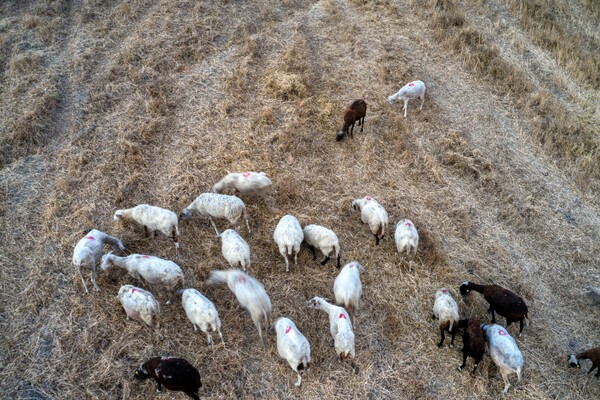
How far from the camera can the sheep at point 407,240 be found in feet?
27.9

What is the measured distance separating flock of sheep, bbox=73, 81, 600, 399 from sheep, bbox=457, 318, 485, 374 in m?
0.01

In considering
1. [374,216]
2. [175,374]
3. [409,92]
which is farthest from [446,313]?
[409,92]

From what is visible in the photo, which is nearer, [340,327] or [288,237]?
[340,327]

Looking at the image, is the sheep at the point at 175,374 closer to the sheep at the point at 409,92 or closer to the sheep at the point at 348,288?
the sheep at the point at 348,288

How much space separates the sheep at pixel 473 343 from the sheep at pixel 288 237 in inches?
125

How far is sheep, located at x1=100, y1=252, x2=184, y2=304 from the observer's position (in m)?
7.60

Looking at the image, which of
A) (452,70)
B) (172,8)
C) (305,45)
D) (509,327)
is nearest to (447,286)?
(509,327)

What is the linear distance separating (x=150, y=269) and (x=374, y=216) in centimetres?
431

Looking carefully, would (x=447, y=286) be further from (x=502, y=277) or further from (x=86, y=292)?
(x=86, y=292)

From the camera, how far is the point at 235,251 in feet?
26.1

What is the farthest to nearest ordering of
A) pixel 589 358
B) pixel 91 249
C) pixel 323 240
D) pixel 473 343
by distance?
1. pixel 323 240
2. pixel 91 249
3. pixel 589 358
4. pixel 473 343

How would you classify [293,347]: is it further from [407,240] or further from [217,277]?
[407,240]

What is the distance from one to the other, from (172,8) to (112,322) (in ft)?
38.5

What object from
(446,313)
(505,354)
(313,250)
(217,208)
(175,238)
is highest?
(217,208)
